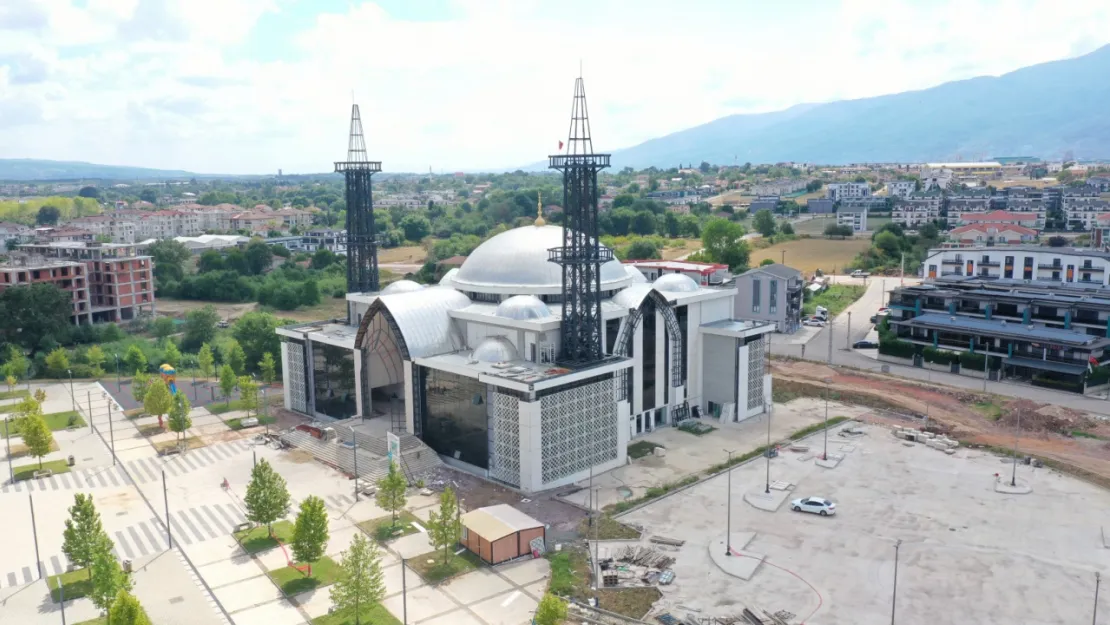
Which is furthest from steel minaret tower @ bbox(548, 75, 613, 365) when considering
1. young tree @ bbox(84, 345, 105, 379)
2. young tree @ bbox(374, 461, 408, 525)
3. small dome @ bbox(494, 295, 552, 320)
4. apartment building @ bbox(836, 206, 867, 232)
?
apartment building @ bbox(836, 206, 867, 232)

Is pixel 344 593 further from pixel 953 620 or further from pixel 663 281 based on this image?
pixel 663 281

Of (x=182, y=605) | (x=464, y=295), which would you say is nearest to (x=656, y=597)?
(x=182, y=605)

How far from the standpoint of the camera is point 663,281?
60.9 metres

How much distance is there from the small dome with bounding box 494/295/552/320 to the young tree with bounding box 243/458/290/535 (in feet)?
57.4

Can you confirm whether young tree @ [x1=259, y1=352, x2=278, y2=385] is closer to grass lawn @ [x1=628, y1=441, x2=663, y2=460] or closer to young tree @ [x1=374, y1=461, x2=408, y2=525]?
young tree @ [x1=374, y1=461, x2=408, y2=525]

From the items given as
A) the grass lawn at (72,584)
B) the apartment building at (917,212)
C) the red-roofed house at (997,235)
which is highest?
the apartment building at (917,212)

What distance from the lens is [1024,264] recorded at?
3553 inches

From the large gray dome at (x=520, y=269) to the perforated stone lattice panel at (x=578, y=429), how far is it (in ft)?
31.6

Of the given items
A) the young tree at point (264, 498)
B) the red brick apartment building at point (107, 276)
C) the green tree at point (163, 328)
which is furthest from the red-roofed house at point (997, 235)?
the red brick apartment building at point (107, 276)

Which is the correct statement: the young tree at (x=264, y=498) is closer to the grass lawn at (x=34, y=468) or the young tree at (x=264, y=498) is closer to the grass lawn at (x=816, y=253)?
the grass lawn at (x=34, y=468)

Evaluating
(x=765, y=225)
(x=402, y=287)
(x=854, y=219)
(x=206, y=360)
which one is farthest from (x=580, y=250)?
(x=854, y=219)

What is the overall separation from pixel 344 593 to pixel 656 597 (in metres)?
12.5

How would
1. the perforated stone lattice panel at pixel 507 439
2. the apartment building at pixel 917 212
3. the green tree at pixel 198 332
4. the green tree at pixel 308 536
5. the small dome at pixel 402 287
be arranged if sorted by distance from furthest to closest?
the apartment building at pixel 917 212
the green tree at pixel 198 332
the small dome at pixel 402 287
the perforated stone lattice panel at pixel 507 439
the green tree at pixel 308 536

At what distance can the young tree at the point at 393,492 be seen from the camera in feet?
132
